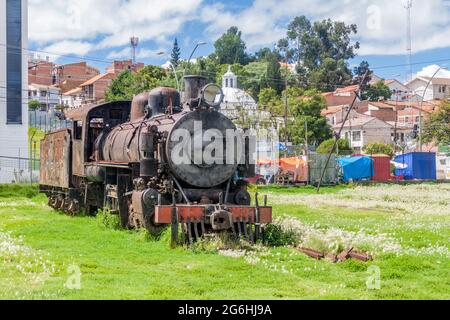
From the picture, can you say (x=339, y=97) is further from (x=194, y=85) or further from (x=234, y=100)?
(x=194, y=85)

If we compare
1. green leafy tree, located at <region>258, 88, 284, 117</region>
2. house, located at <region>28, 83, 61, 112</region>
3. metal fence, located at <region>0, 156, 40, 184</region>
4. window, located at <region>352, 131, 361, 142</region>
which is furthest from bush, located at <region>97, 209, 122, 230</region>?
house, located at <region>28, 83, 61, 112</region>

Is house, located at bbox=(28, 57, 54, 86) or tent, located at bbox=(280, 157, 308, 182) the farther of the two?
house, located at bbox=(28, 57, 54, 86)

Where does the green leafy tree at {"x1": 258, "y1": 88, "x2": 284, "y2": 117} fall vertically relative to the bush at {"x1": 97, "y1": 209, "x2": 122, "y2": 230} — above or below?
above

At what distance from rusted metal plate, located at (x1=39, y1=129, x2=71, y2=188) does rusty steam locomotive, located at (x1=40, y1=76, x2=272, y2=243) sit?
2561 mm

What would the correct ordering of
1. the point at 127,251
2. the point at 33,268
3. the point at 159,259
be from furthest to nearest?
the point at 127,251
the point at 159,259
the point at 33,268

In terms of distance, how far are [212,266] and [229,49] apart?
378 ft

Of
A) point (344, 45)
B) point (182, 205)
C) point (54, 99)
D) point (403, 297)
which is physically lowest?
point (403, 297)

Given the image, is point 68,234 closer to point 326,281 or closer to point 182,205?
point 182,205

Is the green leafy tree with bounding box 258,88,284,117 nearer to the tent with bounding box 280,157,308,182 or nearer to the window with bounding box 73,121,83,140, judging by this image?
the tent with bounding box 280,157,308,182

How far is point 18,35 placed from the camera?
50.9m

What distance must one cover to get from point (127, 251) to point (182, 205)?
5.18 ft

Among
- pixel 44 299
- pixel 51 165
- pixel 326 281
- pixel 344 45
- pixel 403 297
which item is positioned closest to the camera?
pixel 44 299

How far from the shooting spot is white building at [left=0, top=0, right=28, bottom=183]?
1987 inches

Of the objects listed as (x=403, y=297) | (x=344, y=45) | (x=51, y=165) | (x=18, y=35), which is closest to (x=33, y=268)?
(x=403, y=297)
